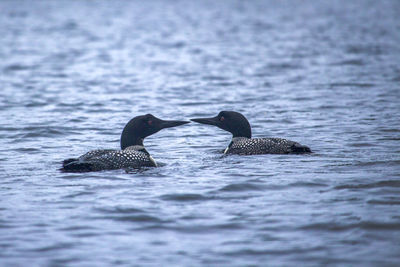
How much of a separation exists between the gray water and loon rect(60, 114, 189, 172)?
0.52ft

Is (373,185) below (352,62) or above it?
below

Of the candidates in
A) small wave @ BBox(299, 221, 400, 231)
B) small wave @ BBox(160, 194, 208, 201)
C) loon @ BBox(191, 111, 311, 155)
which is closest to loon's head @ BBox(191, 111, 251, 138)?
loon @ BBox(191, 111, 311, 155)

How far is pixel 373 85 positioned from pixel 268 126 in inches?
199

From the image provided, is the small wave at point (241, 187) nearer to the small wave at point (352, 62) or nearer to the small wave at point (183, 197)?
the small wave at point (183, 197)

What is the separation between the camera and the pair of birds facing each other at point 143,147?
327 inches

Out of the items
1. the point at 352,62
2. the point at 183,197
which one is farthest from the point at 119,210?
the point at 352,62

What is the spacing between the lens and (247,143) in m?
9.41

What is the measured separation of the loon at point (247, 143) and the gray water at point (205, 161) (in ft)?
0.44

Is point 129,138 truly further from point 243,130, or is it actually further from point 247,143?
point 243,130

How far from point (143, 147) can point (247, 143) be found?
128cm

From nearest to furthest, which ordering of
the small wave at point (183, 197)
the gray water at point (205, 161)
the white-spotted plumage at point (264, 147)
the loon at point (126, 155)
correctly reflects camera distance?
the gray water at point (205, 161) → the small wave at point (183, 197) → the loon at point (126, 155) → the white-spotted plumage at point (264, 147)

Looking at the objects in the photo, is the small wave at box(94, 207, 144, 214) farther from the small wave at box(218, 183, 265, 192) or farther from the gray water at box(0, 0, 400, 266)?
the small wave at box(218, 183, 265, 192)

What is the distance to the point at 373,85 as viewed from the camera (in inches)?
639

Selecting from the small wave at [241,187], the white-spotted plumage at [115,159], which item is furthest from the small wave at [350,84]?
the small wave at [241,187]
